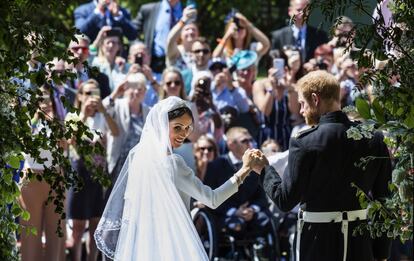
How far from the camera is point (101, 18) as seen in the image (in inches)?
490

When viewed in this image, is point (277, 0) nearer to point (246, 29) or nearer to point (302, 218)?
point (246, 29)

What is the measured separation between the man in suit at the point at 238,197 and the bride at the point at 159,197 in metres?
3.35

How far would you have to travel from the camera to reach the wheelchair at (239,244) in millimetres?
9586

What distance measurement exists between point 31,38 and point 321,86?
1836mm

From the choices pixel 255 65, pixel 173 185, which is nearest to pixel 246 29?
pixel 255 65

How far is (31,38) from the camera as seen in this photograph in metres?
5.09

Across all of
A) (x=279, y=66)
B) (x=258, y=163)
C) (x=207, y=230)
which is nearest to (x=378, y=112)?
(x=258, y=163)

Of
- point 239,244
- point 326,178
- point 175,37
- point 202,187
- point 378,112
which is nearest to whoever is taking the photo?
point 378,112

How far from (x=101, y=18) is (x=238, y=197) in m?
3.59

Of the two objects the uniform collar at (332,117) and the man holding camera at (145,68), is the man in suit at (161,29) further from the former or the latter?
the uniform collar at (332,117)

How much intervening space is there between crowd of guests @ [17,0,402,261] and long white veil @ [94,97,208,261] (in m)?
1.64

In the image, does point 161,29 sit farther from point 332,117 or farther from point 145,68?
point 332,117

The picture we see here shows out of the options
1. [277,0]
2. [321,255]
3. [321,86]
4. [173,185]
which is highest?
[277,0]

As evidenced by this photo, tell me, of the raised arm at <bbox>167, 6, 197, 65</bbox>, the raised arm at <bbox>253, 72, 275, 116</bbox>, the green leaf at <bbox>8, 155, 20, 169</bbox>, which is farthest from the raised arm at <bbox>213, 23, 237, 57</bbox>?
the green leaf at <bbox>8, 155, 20, 169</bbox>
